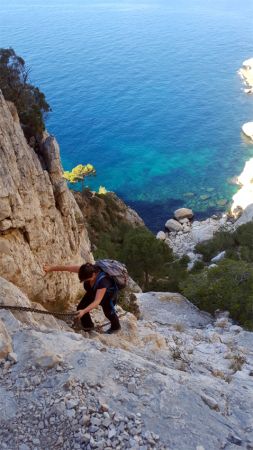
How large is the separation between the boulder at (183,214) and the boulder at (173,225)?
51.5 inches

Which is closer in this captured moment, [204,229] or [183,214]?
[204,229]

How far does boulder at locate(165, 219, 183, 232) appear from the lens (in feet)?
186

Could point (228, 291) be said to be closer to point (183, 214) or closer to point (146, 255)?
point (146, 255)

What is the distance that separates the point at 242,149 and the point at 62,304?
68.5 meters

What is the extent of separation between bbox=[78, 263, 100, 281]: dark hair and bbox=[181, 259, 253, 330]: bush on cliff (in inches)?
404

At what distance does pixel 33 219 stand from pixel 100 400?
7.57m

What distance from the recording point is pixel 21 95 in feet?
65.9

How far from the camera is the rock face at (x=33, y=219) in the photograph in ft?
37.4

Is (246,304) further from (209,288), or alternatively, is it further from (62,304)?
(62,304)

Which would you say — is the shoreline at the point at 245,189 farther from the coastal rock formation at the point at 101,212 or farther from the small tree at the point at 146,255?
the small tree at the point at 146,255

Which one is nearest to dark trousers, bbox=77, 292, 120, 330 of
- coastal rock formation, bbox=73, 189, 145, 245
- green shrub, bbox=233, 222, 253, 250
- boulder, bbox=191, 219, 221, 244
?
green shrub, bbox=233, 222, 253, 250

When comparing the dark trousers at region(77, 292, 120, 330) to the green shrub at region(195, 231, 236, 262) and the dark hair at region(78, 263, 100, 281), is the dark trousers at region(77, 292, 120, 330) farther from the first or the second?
the green shrub at region(195, 231, 236, 262)

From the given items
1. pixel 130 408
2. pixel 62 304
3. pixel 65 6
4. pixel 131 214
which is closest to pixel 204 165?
pixel 131 214

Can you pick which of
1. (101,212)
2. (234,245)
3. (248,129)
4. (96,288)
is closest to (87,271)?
(96,288)
